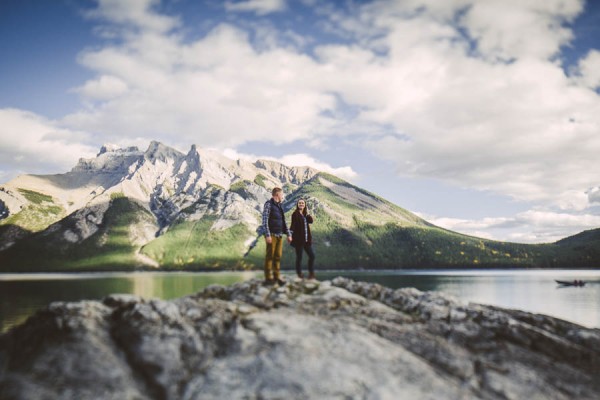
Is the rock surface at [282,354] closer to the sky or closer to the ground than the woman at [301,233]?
closer to the ground

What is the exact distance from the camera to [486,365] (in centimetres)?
1295

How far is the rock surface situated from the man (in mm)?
3218

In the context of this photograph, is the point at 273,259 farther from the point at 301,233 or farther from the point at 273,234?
the point at 301,233

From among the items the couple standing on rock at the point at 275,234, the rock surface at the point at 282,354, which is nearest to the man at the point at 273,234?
the couple standing on rock at the point at 275,234

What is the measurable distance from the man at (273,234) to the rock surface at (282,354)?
3.22 meters

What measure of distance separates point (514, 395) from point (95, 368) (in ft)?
40.9

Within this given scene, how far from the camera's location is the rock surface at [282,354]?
11016 mm

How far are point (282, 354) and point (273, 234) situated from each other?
8438 mm

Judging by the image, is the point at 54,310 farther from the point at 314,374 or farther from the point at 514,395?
the point at 514,395

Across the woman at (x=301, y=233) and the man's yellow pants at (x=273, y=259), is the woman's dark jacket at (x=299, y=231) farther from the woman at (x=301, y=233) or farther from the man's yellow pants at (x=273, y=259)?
the man's yellow pants at (x=273, y=259)

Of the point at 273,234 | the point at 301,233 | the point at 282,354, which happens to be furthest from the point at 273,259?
the point at 282,354

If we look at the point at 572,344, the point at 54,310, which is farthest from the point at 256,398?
the point at 572,344

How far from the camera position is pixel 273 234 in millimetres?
19969

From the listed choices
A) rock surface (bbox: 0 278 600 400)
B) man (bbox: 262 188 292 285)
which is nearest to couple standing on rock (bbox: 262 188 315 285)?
man (bbox: 262 188 292 285)
